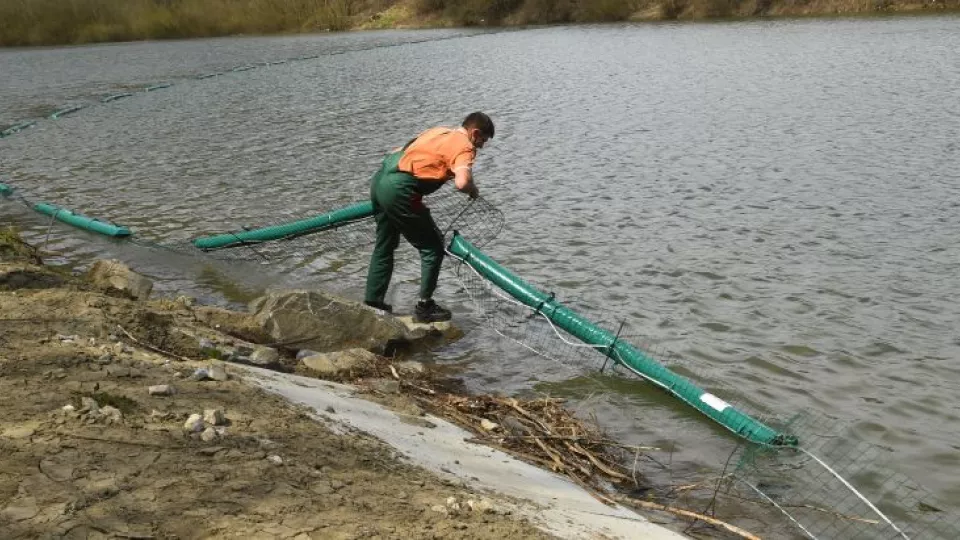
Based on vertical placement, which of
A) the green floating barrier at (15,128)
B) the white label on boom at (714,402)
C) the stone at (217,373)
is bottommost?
the green floating barrier at (15,128)

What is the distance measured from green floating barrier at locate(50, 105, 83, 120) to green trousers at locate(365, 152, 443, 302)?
789 inches

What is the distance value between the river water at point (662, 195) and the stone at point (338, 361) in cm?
103

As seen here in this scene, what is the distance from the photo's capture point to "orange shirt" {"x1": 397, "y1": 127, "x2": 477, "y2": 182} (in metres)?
8.08

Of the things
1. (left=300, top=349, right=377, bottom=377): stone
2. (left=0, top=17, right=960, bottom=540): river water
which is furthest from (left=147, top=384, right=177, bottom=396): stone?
(left=0, top=17, right=960, bottom=540): river water

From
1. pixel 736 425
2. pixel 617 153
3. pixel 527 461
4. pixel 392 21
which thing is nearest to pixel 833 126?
pixel 617 153

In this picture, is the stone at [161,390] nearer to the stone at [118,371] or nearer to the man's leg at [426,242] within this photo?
the stone at [118,371]

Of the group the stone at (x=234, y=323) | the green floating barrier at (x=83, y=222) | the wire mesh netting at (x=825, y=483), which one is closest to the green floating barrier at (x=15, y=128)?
the green floating barrier at (x=83, y=222)

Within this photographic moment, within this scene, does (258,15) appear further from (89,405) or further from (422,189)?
(89,405)

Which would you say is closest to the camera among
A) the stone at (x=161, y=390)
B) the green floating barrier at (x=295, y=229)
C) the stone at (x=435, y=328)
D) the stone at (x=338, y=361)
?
the stone at (x=161, y=390)

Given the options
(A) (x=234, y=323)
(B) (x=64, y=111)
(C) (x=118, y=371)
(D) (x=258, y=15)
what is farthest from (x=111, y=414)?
(D) (x=258, y=15)

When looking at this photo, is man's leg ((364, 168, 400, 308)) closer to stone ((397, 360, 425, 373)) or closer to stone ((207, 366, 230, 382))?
stone ((397, 360, 425, 373))

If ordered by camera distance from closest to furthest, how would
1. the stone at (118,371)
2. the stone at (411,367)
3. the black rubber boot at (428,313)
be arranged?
the stone at (118,371), the stone at (411,367), the black rubber boot at (428,313)

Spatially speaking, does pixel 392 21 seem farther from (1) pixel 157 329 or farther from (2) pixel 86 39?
(1) pixel 157 329

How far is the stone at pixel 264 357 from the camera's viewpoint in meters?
7.25
